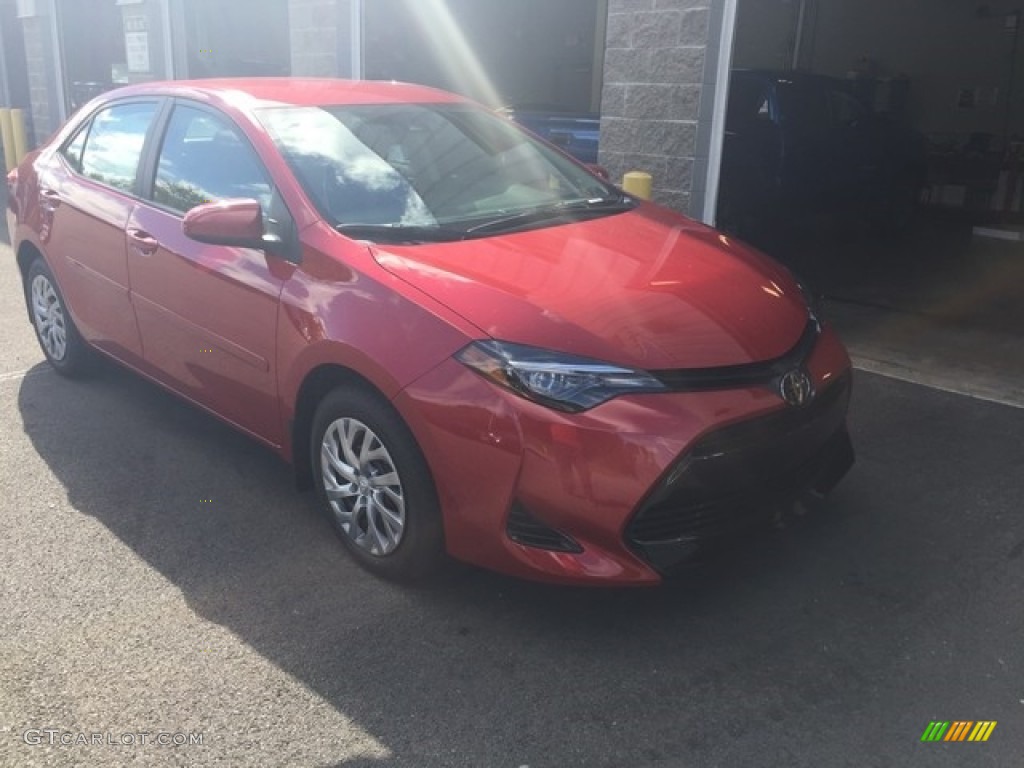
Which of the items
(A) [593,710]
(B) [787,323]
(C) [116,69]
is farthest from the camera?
(C) [116,69]

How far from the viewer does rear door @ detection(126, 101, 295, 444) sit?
374 centimetres

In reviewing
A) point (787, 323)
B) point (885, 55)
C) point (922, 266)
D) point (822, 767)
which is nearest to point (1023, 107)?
point (885, 55)

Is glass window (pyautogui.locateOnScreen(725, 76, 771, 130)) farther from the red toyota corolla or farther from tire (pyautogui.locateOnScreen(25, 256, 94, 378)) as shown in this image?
tire (pyautogui.locateOnScreen(25, 256, 94, 378))

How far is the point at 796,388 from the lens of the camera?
3213 millimetres

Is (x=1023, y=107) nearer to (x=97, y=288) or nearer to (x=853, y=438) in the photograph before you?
(x=853, y=438)

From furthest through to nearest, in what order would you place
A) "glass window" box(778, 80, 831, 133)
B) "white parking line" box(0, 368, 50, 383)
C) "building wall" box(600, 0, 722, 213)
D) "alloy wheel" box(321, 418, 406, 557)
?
"glass window" box(778, 80, 831, 133) < "building wall" box(600, 0, 722, 213) < "white parking line" box(0, 368, 50, 383) < "alloy wheel" box(321, 418, 406, 557)

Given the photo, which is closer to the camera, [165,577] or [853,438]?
[165,577]

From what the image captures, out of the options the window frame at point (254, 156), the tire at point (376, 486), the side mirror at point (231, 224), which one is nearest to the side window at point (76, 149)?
the window frame at point (254, 156)

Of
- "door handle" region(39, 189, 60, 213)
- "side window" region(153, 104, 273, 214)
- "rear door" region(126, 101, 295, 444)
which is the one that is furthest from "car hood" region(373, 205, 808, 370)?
"door handle" region(39, 189, 60, 213)

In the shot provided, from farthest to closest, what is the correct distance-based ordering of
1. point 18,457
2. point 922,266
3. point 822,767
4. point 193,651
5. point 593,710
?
point 922,266 < point 18,457 < point 193,651 < point 593,710 < point 822,767

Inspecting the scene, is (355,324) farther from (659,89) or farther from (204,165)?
(659,89)

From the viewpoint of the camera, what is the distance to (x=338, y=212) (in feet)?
12.0

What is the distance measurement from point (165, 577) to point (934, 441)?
3551 millimetres

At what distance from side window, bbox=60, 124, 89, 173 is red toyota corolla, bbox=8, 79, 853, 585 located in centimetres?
47
